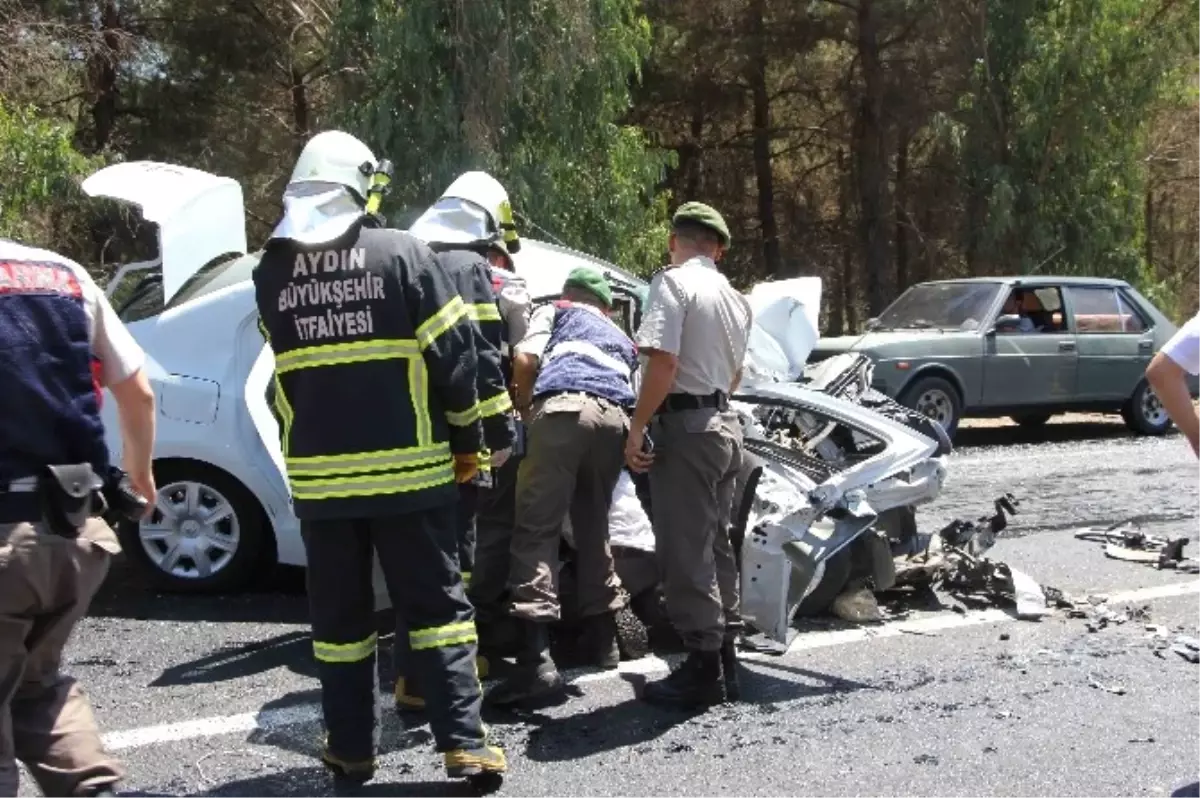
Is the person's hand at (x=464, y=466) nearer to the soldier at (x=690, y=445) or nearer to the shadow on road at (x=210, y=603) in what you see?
the soldier at (x=690, y=445)

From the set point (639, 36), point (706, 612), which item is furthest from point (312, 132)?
point (706, 612)

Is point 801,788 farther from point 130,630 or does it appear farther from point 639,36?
point 639,36

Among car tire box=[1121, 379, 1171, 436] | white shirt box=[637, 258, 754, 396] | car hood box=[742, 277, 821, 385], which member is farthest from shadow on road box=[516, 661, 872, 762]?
car tire box=[1121, 379, 1171, 436]

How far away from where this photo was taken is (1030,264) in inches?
732

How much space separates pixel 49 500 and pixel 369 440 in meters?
0.96

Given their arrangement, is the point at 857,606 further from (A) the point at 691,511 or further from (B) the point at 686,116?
(B) the point at 686,116

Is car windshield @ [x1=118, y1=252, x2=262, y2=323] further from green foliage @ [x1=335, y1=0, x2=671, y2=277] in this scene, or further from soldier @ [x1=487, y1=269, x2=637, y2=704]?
green foliage @ [x1=335, y1=0, x2=671, y2=277]

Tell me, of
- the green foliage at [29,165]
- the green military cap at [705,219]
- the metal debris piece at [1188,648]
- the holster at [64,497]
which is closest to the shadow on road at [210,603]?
the green military cap at [705,219]

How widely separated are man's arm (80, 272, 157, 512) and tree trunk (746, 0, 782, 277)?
19.7 meters

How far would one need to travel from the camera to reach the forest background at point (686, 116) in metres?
13.7

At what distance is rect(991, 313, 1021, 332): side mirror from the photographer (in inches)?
506

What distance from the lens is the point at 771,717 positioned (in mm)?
4750

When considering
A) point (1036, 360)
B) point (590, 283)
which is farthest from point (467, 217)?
point (1036, 360)

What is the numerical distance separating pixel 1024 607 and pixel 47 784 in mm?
4317
